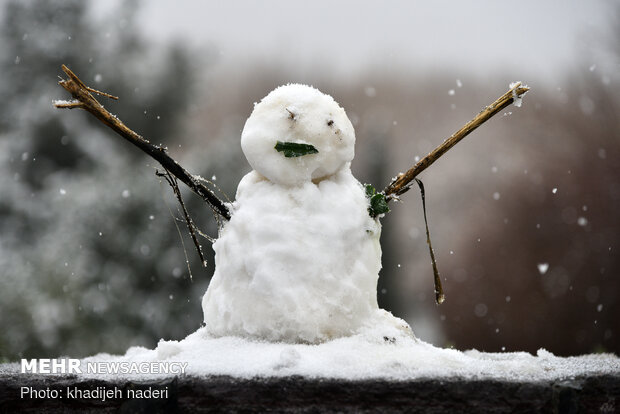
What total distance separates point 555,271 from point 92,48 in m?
5.35

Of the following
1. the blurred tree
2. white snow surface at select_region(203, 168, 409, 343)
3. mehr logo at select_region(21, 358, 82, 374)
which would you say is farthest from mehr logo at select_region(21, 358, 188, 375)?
the blurred tree

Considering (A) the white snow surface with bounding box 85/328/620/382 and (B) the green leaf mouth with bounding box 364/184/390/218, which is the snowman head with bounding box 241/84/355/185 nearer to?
(B) the green leaf mouth with bounding box 364/184/390/218

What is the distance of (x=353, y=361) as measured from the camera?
1.47 metres

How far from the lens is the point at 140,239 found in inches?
185

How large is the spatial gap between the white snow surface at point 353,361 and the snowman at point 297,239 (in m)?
0.07

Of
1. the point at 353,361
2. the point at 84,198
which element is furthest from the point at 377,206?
the point at 84,198

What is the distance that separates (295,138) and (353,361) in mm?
662

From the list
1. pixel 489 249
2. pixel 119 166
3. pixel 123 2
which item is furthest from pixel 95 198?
pixel 489 249

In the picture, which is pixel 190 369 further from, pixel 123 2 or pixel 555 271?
pixel 555 271

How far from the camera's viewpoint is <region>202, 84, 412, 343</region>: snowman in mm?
1643

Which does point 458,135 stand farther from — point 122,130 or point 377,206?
point 122,130

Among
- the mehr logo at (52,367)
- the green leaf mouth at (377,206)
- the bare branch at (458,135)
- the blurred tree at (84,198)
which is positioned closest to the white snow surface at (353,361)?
the mehr logo at (52,367)

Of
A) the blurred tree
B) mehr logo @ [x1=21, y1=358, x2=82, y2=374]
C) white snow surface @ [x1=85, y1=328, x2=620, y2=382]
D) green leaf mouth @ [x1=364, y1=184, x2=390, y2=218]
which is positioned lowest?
white snow surface @ [x1=85, y1=328, x2=620, y2=382]

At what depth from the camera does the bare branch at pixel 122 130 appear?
5.22 feet
